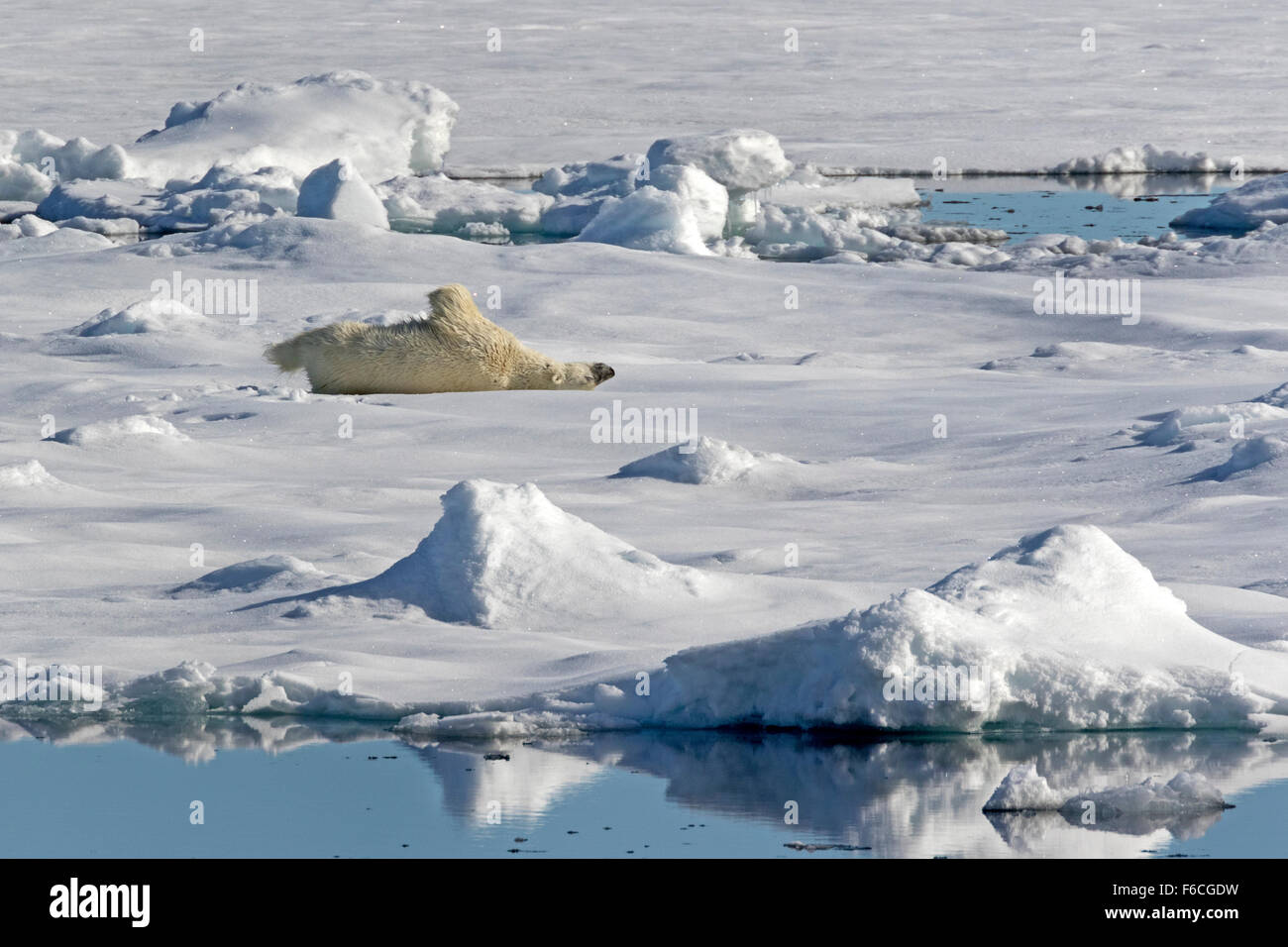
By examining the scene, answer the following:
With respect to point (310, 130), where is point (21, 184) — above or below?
below

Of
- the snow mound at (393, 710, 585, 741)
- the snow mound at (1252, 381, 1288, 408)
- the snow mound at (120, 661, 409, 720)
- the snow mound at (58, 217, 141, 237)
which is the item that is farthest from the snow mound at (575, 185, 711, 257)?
the snow mound at (393, 710, 585, 741)

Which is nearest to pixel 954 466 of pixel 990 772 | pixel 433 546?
pixel 433 546

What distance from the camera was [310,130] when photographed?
67.2 ft

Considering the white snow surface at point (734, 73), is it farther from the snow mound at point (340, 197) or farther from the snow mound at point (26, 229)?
the snow mound at point (340, 197)

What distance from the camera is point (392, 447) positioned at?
27.7 feet

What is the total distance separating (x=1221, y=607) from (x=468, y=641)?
2.21 m

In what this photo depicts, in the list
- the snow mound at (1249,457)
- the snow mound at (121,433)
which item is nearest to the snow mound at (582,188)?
the snow mound at (121,433)

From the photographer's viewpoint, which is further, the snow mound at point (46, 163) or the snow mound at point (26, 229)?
the snow mound at point (46, 163)

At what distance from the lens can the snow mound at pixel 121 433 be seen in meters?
8.17

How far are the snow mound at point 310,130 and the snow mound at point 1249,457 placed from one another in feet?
44.7

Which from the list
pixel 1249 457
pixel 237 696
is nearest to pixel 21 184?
pixel 1249 457

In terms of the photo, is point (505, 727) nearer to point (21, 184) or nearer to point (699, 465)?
point (699, 465)

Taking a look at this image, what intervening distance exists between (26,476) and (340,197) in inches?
327

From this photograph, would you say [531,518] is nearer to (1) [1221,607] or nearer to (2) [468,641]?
(2) [468,641]
